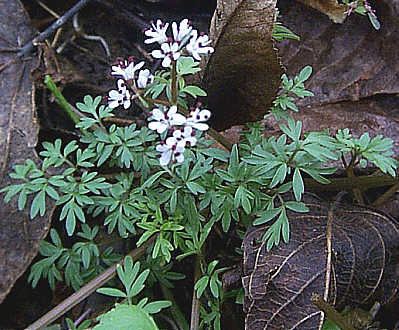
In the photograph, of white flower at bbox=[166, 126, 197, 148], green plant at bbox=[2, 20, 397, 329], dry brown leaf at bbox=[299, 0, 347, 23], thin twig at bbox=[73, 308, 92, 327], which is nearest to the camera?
white flower at bbox=[166, 126, 197, 148]

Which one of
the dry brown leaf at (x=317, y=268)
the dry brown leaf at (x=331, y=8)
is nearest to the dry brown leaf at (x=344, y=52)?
the dry brown leaf at (x=331, y=8)

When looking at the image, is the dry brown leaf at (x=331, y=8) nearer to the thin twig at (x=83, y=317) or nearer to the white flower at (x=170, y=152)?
the white flower at (x=170, y=152)

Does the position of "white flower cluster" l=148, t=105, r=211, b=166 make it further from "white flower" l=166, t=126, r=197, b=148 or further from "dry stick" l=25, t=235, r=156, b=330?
"dry stick" l=25, t=235, r=156, b=330

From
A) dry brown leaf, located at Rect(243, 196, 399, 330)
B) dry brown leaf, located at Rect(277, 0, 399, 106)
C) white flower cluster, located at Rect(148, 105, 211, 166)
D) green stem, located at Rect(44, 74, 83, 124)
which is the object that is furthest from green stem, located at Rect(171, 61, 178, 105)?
dry brown leaf, located at Rect(277, 0, 399, 106)

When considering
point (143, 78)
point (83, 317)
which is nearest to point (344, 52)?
point (143, 78)

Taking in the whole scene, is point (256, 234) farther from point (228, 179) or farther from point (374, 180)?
point (374, 180)

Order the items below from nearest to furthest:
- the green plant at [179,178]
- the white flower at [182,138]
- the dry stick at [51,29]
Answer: the white flower at [182,138] < the green plant at [179,178] < the dry stick at [51,29]
